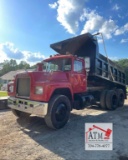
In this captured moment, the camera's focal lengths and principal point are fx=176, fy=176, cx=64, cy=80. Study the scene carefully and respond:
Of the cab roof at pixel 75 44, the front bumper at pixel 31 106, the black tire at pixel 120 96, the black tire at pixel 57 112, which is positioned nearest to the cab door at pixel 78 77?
the black tire at pixel 57 112

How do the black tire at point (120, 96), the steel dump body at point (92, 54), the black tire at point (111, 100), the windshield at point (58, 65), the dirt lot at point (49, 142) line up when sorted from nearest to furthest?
the dirt lot at point (49, 142), the windshield at point (58, 65), the steel dump body at point (92, 54), the black tire at point (111, 100), the black tire at point (120, 96)

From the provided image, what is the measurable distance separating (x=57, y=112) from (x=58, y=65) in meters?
2.09

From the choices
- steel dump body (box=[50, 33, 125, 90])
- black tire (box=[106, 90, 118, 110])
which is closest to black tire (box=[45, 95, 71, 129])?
steel dump body (box=[50, 33, 125, 90])

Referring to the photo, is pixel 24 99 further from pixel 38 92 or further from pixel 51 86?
pixel 51 86

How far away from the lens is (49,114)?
5543 millimetres

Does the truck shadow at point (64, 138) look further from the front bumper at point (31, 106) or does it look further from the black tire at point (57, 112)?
the front bumper at point (31, 106)

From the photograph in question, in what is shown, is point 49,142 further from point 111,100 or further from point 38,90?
point 111,100

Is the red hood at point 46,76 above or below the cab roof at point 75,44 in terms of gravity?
below

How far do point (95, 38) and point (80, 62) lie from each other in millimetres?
1920

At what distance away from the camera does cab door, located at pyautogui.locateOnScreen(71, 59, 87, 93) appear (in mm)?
6980

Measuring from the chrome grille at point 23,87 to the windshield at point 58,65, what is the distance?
132 cm

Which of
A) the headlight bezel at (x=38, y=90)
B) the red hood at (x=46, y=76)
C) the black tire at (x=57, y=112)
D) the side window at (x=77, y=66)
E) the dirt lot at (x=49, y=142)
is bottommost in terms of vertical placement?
the dirt lot at (x=49, y=142)

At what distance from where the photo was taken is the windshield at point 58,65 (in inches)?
272

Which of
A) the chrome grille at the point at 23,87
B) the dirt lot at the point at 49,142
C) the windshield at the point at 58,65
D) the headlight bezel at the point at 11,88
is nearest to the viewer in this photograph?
the dirt lot at the point at 49,142
